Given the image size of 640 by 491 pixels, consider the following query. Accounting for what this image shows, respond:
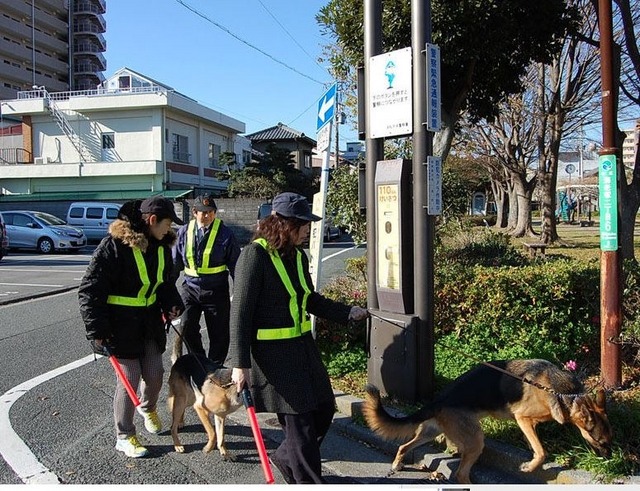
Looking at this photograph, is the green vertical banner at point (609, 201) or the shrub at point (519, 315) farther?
the shrub at point (519, 315)

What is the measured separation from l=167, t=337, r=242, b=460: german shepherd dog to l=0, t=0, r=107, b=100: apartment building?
2172 inches

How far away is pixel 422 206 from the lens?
4.32 metres

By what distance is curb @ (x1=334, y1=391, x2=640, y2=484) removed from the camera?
10.8 feet

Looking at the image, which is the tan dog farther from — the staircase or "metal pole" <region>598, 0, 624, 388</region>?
the staircase

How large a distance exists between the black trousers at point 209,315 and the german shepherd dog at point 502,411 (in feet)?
6.47

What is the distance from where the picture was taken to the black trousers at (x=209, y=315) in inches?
196

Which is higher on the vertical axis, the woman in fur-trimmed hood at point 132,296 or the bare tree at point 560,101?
the bare tree at point 560,101

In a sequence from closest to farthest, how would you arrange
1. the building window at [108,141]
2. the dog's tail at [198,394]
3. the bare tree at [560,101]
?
the dog's tail at [198,394]
the bare tree at [560,101]
the building window at [108,141]

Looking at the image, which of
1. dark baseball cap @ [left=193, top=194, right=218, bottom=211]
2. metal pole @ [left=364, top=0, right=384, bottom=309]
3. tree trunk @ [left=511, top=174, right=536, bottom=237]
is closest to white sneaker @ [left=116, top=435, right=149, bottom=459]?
dark baseball cap @ [left=193, top=194, right=218, bottom=211]

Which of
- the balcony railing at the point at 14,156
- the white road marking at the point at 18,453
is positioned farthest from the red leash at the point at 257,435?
the balcony railing at the point at 14,156

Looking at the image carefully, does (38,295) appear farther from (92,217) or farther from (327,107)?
(92,217)

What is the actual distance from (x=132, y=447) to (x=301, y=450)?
4.86 ft

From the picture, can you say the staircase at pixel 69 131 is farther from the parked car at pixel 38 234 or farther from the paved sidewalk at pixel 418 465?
the paved sidewalk at pixel 418 465

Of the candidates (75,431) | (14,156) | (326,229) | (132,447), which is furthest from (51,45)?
(132,447)
